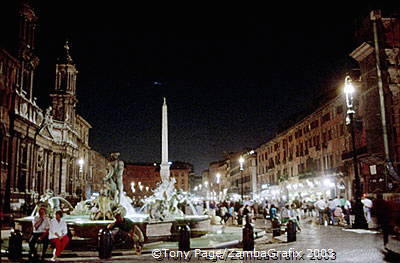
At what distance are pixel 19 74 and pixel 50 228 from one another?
42.0 m

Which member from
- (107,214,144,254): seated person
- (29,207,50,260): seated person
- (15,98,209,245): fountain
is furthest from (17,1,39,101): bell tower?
(29,207,50,260): seated person

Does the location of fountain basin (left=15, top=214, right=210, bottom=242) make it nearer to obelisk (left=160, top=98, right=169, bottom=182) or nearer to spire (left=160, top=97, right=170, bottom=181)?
obelisk (left=160, top=98, right=169, bottom=182)

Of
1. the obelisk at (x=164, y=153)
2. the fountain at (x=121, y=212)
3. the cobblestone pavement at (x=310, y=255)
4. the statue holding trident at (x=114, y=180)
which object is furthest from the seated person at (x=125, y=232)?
the obelisk at (x=164, y=153)

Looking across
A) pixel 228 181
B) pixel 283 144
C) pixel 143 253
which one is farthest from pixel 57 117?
pixel 228 181

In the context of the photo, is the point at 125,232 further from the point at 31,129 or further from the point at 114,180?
the point at 31,129

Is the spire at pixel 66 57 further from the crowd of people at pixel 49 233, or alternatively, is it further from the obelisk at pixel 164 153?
the crowd of people at pixel 49 233

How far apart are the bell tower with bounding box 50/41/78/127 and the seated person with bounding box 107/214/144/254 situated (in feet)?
193

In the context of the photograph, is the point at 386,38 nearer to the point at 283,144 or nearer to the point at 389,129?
the point at 389,129

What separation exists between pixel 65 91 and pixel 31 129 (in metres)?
21.8

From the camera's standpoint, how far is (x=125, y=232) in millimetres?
13516

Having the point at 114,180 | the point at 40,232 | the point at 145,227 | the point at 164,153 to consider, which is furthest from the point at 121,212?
the point at 164,153

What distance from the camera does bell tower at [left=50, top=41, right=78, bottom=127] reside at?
70.2 meters

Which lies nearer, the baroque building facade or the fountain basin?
the fountain basin

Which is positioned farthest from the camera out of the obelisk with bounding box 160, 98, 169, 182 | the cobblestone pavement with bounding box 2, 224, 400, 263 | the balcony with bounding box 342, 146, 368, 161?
the balcony with bounding box 342, 146, 368, 161
